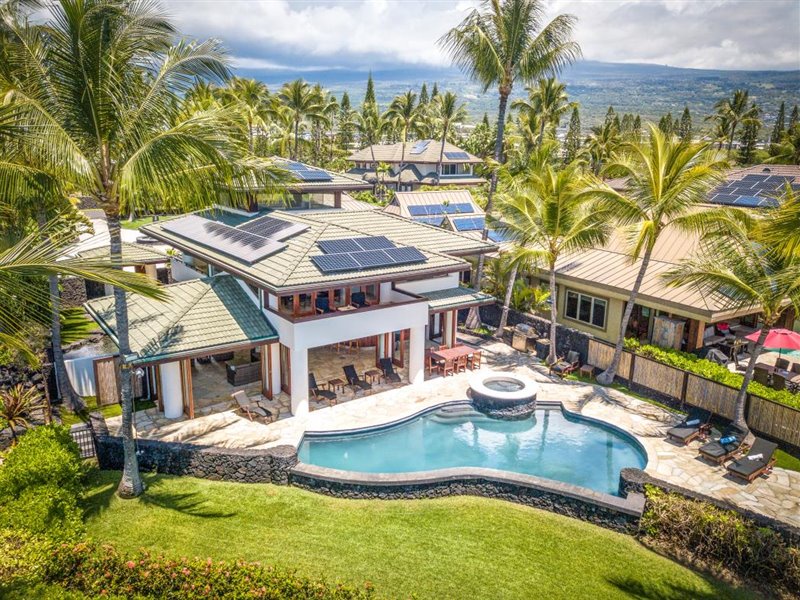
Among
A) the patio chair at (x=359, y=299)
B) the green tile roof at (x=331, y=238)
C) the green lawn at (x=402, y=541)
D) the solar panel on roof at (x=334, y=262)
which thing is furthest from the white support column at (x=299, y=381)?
the green lawn at (x=402, y=541)

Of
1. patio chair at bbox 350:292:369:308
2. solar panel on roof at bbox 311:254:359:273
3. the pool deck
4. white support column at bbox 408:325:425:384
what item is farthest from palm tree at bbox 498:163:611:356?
solar panel on roof at bbox 311:254:359:273

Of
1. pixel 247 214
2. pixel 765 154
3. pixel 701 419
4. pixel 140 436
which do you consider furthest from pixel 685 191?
pixel 765 154

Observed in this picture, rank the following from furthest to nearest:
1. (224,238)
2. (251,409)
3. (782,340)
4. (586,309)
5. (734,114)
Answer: (734,114) < (586,309) < (224,238) < (251,409) < (782,340)

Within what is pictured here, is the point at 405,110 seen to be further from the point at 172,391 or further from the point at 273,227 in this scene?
the point at 172,391

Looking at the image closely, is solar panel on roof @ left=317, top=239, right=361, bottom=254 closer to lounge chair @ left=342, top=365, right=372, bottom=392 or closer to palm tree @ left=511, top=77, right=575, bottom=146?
lounge chair @ left=342, top=365, right=372, bottom=392

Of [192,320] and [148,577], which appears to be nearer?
[148,577]

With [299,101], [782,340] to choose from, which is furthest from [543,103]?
[782,340]

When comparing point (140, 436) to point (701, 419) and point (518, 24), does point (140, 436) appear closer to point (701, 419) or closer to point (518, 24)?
point (701, 419)

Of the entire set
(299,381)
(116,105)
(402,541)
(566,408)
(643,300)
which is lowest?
(566,408)
